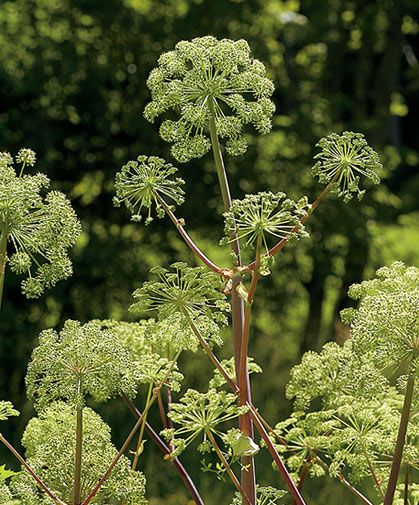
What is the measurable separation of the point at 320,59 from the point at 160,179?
6043mm

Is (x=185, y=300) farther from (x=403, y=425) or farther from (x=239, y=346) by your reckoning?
(x=403, y=425)

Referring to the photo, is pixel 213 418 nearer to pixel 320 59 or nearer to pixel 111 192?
pixel 111 192

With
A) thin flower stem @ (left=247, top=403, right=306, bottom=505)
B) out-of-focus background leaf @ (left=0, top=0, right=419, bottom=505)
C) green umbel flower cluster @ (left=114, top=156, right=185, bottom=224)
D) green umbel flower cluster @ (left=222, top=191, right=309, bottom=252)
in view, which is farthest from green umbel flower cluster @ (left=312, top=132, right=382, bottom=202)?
out-of-focus background leaf @ (left=0, top=0, right=419, bottom=505)

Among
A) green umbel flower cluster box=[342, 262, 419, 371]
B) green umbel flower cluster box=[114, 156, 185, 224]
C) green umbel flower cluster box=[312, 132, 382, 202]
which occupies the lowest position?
green umbel flower cluster box=[342, 262, 419, 371]

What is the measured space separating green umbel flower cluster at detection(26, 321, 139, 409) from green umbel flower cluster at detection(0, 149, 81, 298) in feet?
0.36

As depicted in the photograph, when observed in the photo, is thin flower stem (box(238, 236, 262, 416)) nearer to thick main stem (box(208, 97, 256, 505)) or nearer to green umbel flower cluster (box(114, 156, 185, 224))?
thick main stem (box(208, 97, 256, 505))

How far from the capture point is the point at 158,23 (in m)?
6.59

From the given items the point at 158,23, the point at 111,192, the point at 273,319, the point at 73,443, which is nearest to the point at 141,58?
the point at 158,23

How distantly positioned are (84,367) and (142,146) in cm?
496

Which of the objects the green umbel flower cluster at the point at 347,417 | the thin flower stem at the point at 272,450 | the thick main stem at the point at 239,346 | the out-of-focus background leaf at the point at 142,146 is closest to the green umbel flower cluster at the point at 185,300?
the thick main stem at the point at 239,346

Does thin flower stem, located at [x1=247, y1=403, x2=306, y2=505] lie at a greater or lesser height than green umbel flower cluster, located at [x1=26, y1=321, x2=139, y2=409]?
lesser

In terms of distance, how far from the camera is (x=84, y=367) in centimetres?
174

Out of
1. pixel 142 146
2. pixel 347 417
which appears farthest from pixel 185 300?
pixel 142 146

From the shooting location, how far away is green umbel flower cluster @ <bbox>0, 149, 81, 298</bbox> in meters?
1.73
